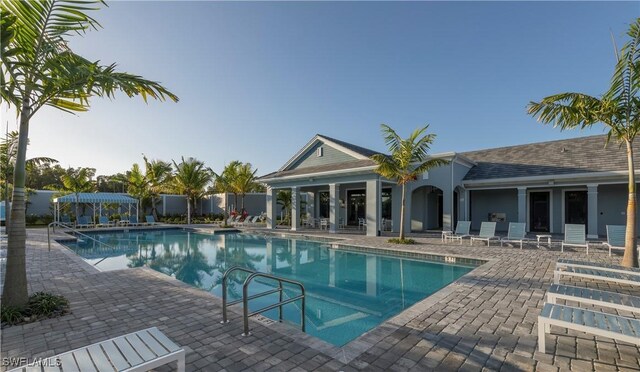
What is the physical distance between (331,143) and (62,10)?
17.0 metres

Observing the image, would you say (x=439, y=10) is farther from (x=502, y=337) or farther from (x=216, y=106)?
(x=502, y=337)

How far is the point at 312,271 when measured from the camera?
10289 mm

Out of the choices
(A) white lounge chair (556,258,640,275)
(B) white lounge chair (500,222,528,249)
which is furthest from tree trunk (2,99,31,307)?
(B) white lounge chair (500,222,528,249)

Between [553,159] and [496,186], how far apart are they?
360 centimetres

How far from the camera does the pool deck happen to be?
11.0 ft

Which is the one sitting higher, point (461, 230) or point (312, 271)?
point (461, 230)

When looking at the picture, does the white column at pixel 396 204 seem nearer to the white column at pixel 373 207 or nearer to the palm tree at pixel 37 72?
the white column at pixel 373 207

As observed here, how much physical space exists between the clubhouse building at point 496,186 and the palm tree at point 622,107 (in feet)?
26.0

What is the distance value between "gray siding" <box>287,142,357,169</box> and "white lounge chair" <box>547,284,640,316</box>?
15.6 metres

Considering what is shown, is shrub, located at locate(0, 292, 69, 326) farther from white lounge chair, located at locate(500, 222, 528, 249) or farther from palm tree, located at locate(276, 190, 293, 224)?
palm tree, located at locate(276, 190, 293, 224)

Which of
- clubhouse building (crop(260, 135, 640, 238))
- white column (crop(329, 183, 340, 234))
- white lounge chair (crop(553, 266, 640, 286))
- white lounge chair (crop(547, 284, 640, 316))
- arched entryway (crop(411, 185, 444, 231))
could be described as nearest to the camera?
white lounge chair (crop(547, 284, 640, 316))

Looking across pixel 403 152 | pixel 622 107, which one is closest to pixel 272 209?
pixel 403 152

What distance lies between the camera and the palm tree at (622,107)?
7.27m

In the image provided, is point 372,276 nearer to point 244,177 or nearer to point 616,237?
point 616,237
